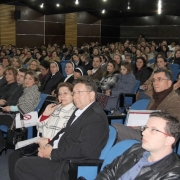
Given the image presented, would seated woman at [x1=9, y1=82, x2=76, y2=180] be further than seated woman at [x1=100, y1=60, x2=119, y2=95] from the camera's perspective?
No

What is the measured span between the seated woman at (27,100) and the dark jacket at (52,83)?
1.43 metres

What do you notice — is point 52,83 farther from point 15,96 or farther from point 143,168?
point 143,168

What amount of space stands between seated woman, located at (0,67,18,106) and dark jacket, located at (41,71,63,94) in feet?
3.36

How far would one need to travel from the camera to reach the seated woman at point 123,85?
5293 mm

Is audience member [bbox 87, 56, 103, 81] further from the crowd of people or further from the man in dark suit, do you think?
the man in dark suit

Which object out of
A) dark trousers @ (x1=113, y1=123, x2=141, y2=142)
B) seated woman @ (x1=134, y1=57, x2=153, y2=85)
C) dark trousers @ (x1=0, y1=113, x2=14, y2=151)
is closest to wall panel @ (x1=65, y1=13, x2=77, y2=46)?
seated woman @ (x1=134, y1=57, x2=153, y2=85)

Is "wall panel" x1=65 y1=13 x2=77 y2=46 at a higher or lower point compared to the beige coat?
higher

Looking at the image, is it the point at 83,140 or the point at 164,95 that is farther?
the point at 164,95

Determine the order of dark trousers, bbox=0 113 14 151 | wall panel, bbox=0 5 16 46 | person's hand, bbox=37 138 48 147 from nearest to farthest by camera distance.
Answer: person's hand, bbox=37 138 48 147, dark trousers, bbox=0 113 14 151, wall panel, bbox=0 5 16 46


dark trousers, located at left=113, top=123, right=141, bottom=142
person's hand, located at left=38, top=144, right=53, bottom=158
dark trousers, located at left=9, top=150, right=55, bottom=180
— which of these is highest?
dark trousers, located at left=113, top=123, right=141, bottom=142

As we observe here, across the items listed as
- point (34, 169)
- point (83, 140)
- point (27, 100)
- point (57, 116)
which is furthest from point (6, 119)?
point (83, 140)

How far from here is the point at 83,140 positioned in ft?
A: 8.17

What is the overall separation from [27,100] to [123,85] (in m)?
1.90

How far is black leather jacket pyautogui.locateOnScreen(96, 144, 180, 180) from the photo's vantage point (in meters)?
1.74
